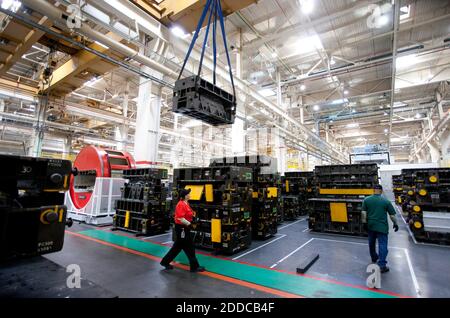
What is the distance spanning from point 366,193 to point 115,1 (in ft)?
30.9

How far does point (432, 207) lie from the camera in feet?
21.5

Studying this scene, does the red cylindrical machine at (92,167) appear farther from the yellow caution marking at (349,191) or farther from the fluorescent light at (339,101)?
the fluorescent light at (339,101)

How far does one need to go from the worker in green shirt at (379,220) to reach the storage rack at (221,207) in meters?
2.75

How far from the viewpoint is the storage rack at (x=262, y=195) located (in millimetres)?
6887

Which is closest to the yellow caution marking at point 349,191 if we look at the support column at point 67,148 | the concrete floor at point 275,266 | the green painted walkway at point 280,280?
the concrete floor at point 275,266

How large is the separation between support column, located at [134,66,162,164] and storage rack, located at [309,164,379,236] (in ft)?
20.7

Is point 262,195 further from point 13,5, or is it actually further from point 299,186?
point 13,5

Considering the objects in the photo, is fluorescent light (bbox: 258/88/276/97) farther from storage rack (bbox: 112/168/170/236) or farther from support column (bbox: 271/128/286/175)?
storage rack (bbox: 112/168/170/236)

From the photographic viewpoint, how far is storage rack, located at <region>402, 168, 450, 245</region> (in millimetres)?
6226

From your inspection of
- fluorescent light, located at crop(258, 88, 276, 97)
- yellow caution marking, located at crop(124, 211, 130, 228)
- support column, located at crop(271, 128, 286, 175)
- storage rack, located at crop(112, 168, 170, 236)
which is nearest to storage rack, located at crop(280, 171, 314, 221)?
support column, located at crop(271, 128, 286, 175)

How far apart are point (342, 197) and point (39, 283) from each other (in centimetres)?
868

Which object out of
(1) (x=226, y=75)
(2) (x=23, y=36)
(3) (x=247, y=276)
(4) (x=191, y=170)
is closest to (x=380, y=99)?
(1) (x=226, y=75)
